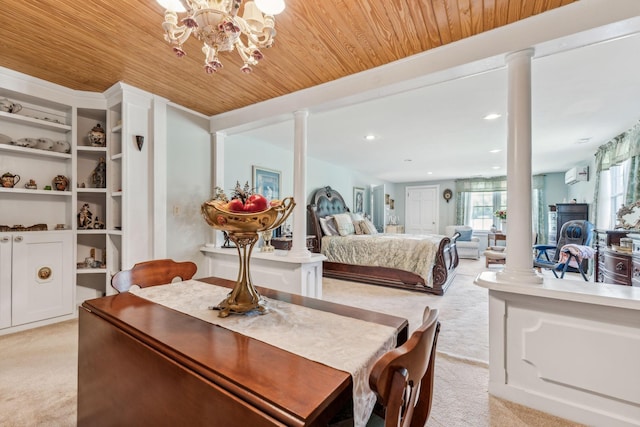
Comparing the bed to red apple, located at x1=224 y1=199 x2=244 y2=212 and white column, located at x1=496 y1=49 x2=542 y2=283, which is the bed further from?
red apple, located at x1=224 y1=199 x2=244 y2=212

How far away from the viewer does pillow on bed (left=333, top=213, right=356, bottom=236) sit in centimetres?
519

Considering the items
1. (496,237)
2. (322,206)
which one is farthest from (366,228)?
(496,237)

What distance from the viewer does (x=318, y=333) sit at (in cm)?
93

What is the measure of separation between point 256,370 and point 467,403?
5.29 feet

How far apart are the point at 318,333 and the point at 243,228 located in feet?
1.57

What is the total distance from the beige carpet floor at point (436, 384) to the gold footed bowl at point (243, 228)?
0.49 m

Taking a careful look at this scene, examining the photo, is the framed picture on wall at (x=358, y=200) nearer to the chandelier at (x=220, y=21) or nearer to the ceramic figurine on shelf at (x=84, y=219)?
the ceramic figurine on shelf at (x=84, y=219)

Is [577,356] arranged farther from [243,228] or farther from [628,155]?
[628,155]

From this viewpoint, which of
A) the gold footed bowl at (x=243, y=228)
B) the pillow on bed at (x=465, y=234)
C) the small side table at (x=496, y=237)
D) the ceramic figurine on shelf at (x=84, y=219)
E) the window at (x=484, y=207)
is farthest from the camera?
the window at (x=484, y=207)

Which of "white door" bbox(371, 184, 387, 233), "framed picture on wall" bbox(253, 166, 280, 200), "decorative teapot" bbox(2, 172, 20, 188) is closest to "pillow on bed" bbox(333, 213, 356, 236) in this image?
"framed picture on wall" bbox(253, 166, 280, 200)

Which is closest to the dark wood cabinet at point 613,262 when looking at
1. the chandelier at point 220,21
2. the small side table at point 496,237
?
the small side table at point 496,237

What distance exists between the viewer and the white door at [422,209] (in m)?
8.75

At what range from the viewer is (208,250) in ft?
10.9

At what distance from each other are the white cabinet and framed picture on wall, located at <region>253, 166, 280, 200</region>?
2274 millimetres
